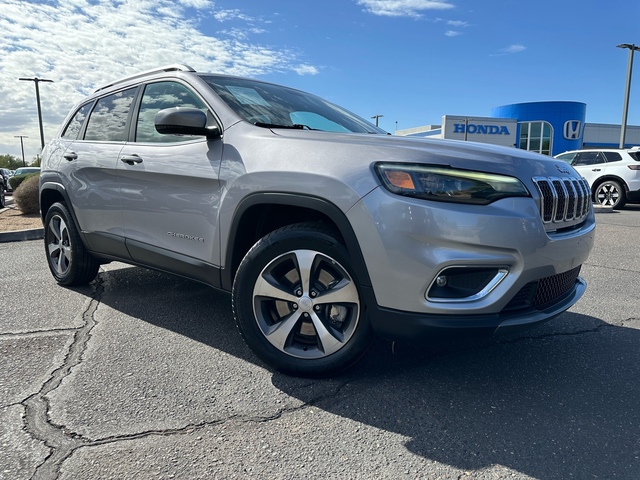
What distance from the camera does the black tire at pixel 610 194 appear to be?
12.4 meters

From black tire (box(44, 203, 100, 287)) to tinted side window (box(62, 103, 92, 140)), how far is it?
0.65 metres

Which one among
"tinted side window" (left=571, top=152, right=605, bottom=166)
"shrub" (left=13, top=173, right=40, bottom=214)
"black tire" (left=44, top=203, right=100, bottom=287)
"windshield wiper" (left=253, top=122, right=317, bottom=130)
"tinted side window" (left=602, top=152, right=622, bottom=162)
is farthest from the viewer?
"tinted side window" (left=571, top=152, right=605, bottom=166)

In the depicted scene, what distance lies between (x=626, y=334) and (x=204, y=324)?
296cm

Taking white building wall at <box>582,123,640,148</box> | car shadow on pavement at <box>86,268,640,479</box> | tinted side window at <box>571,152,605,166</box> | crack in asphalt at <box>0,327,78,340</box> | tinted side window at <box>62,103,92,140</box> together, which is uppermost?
white building wall at <box>582,123,640,148</box>

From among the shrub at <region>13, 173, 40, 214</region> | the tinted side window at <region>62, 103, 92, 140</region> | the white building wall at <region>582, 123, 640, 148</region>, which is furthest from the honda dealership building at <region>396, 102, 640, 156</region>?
the tinted side window at <region>62, 103, 92, 140</region>

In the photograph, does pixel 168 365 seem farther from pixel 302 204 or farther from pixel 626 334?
pixel 626 334

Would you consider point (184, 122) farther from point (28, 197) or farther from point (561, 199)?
point (28, 197)

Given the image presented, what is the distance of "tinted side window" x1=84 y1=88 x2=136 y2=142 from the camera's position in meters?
3.72

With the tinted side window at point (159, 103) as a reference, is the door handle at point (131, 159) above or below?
below

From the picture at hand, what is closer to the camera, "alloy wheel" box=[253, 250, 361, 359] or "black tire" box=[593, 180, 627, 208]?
"alloy wheel" box=[253, 250, 361, 359]

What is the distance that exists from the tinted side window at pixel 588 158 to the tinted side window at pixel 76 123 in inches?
503

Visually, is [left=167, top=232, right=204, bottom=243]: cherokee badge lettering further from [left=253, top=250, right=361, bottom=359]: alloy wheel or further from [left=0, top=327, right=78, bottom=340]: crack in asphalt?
[left=0, top=327, right=78, bottom=340]: crack in asphalt

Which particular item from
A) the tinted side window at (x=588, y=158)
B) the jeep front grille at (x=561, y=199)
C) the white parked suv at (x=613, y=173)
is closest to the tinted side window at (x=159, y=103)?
the jeep front grille at (x=561, y=199)

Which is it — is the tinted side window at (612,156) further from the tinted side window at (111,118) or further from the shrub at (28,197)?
the shrub at (28,197)
